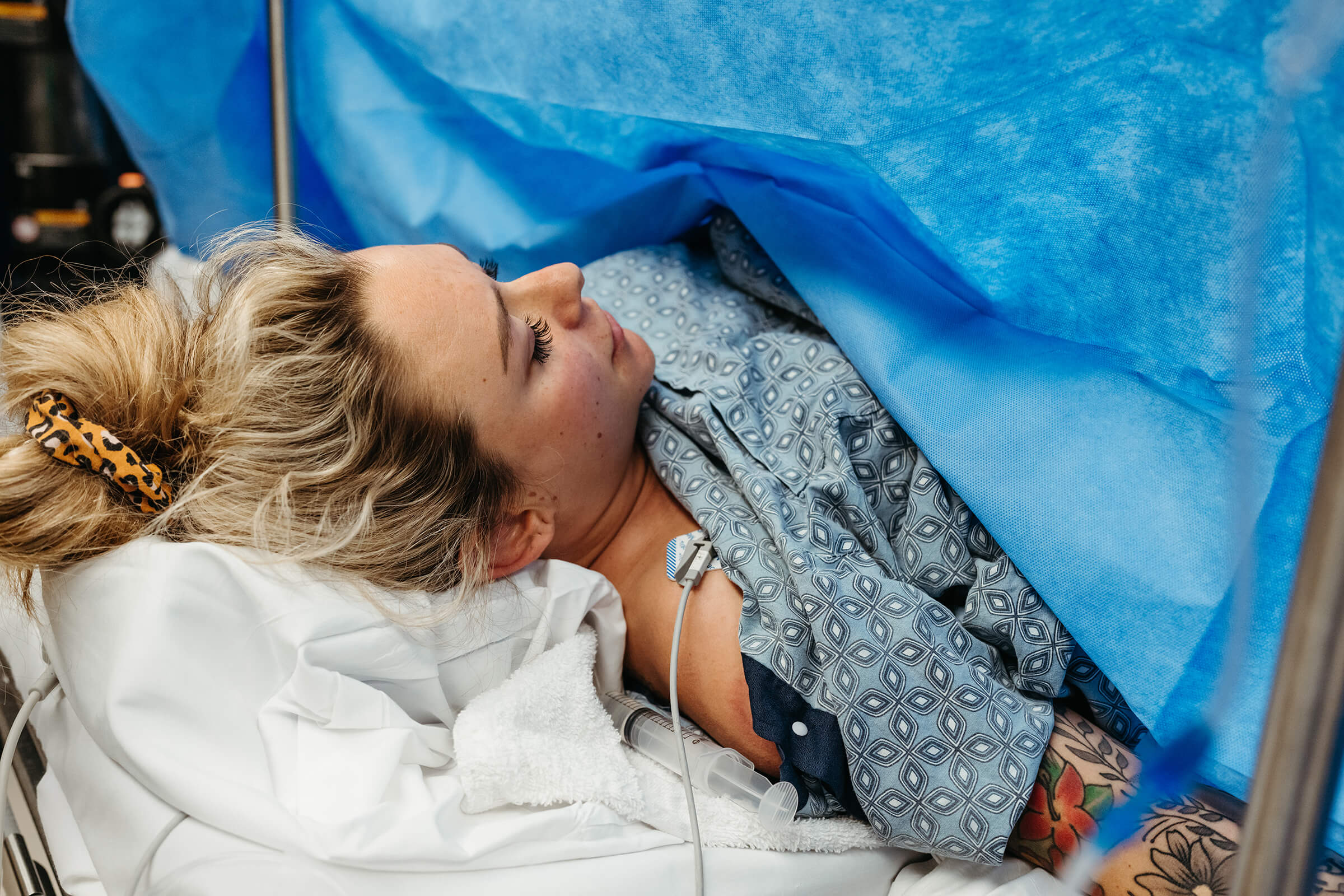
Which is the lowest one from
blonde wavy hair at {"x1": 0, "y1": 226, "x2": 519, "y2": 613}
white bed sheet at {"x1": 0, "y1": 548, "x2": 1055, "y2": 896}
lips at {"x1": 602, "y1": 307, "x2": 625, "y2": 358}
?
white bed sheet at {"x1": 0, "y1": 548, "x2": 1055, "y2": 896}

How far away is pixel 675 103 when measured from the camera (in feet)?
3.18

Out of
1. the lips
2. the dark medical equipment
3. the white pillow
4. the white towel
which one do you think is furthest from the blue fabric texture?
the dark medical equipment

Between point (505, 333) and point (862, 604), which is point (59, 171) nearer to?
point (505, 333)

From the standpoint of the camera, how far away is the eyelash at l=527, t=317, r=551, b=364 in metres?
0.95

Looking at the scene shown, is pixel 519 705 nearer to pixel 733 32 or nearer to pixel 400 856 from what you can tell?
pixel 400 856

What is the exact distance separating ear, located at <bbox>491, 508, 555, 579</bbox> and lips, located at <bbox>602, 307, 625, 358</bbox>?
7.4 inches

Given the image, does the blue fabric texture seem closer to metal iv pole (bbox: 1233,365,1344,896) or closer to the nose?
the nose

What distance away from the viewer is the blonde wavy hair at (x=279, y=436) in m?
0.84

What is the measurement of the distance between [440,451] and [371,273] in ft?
0.62

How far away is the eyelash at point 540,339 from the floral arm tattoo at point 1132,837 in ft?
1.87

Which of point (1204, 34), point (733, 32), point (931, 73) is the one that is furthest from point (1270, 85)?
point (733, 32)

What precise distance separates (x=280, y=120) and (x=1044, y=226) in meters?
1.02

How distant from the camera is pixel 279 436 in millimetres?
859

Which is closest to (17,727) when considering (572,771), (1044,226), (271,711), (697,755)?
(271,711)
